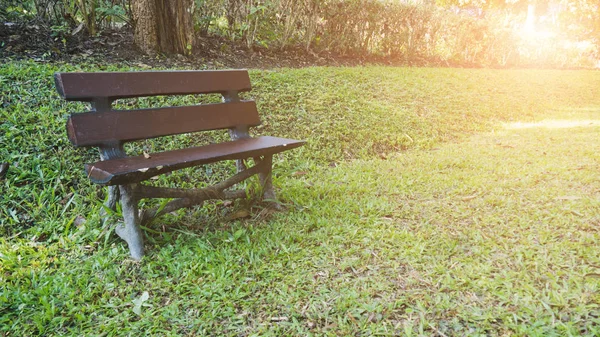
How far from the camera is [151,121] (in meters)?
2.73

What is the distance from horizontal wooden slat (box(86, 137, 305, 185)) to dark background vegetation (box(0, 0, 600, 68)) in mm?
3199

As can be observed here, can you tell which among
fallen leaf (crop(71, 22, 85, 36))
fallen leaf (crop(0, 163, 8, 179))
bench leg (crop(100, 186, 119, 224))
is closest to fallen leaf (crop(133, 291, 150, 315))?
bench leg (crop(100, 186, 119, 224))

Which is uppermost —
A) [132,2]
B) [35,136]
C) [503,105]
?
[132,2]

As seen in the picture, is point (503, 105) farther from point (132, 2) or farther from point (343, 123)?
point (132, 2)

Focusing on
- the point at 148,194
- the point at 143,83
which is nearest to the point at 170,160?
the point at 148,194

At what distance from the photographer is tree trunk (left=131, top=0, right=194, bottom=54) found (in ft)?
17.2

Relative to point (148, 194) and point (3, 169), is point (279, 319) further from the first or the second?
point (3, 169)

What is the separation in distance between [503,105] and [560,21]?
11.2m

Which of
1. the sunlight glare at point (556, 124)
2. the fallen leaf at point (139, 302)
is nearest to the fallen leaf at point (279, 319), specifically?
the fallen leaf at point (139, 302)

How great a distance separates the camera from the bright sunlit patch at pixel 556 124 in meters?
6.24

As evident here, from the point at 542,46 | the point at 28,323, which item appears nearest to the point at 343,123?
the point at 28,323

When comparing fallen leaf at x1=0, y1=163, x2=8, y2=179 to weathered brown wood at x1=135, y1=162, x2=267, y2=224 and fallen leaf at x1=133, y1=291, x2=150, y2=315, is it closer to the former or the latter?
weathered brown wood at x1=135, y1=162, x2=267, y2=224

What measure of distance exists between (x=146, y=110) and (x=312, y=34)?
5758mm

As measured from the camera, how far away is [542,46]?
1442cm
